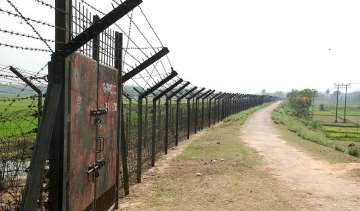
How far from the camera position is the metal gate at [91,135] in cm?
569

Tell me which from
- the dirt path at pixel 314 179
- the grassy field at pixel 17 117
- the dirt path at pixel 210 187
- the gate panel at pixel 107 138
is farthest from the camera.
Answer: the dirt path at pixel 314 179

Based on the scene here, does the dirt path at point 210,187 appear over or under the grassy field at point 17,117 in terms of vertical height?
under

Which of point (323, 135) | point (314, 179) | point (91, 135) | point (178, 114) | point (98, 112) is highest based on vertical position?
point (98, 112)

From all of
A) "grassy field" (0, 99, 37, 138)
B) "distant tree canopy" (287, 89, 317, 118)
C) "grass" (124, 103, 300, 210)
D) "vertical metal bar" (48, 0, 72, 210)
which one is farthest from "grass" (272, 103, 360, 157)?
"distant tree canopy" (287, 89, 317, 118)

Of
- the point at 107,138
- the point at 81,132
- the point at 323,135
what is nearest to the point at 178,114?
the point at 107,138

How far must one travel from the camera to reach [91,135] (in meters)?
6.61

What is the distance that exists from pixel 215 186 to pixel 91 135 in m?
5.52

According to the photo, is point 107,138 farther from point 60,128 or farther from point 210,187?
point 210,187

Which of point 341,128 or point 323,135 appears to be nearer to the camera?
point 323,135

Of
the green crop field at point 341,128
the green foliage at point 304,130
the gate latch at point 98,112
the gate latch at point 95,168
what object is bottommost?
the green crop field at point 341,128

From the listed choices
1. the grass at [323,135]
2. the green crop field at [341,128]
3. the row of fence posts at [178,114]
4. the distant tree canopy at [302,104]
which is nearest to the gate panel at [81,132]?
the row of fence posts at [178,114]

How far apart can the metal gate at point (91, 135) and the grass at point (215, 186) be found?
72.9 inches

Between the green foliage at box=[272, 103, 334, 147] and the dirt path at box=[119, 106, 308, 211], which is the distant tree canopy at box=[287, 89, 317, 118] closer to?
the green foliage at box=[272, 103, 334, 147]

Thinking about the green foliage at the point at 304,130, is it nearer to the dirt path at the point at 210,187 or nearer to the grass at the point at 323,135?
the grass at the point at 323,135
